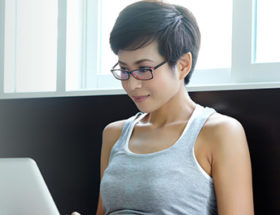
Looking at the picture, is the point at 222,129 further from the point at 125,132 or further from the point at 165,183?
the point at 125,132

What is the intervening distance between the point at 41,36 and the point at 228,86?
1191 mm

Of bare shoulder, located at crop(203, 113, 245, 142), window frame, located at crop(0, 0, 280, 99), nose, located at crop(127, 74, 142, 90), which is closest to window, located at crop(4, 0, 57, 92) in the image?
window frame, located at crop(0, 0, 280, 99)

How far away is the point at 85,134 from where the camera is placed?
206 cm

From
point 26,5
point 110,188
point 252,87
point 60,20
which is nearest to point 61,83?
point 60,20

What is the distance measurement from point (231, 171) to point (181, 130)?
0.24 m

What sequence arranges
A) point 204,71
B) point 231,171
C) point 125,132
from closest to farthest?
1. point 231,171
2. point 125,132
3. point 204,71

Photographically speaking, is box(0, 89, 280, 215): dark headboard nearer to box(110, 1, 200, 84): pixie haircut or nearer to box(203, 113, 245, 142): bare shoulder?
box(203, 113, 245, 142): bare shoulder

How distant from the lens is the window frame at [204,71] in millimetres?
1788

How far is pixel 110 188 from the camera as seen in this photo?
1.55 metres

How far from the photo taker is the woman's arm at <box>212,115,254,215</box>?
139cm

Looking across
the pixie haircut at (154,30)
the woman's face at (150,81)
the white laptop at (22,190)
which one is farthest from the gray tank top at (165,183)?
the white laptop at (22,190)

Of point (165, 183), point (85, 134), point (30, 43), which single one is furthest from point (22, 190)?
point (30, 43)

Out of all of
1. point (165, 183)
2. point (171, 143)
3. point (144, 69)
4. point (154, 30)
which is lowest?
point (165, 183)

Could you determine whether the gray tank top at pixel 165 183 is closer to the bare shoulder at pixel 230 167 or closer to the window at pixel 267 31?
the bare shoulder at pixel 230 167
